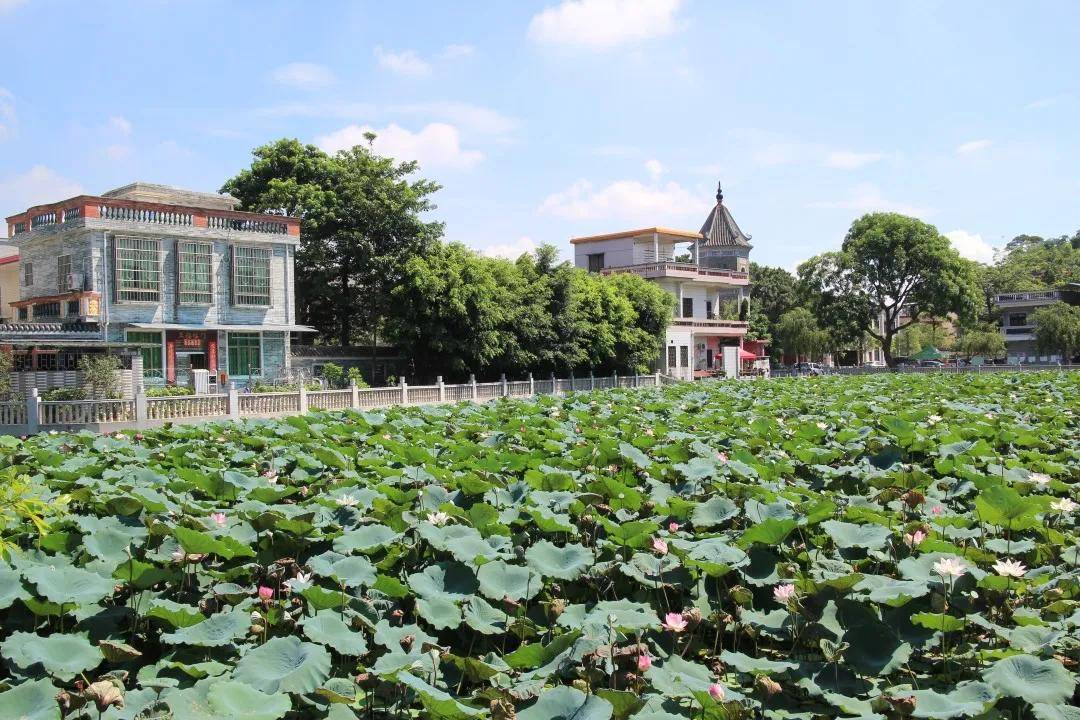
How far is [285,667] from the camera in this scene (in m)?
3.05

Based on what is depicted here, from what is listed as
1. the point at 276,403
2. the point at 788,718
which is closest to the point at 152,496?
the point at 788,718

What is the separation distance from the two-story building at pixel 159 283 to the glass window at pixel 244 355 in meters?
0.04

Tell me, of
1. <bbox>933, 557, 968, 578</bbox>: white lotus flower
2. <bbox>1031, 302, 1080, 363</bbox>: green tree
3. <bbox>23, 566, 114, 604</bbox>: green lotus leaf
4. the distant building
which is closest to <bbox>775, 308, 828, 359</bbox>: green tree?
<bbox>1031, 302, 1080, 363</bbox>: green tree

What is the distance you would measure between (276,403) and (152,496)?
18653 millimetres

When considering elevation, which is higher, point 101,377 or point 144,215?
point 144,215

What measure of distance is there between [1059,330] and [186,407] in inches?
2230

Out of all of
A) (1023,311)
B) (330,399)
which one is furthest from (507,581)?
(1023,311)

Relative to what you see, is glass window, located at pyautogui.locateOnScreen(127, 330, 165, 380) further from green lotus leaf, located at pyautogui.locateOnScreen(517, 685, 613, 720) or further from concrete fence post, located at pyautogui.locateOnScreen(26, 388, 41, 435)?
green lotus leaf, located at pyautogui.locateOnScreen(517, 685, 613, 720)

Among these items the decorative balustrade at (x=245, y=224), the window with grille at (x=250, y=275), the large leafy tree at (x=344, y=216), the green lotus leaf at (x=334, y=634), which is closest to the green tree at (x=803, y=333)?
the large leafy tree at (x=344, y=216)

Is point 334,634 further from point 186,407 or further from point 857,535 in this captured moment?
point 186,407

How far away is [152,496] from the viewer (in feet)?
17.1

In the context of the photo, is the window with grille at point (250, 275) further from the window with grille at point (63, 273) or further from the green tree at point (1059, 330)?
the green tree at point (1059, 330)

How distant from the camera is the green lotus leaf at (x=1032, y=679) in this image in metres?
2.72

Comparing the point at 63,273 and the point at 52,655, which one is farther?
the point at 63,273
